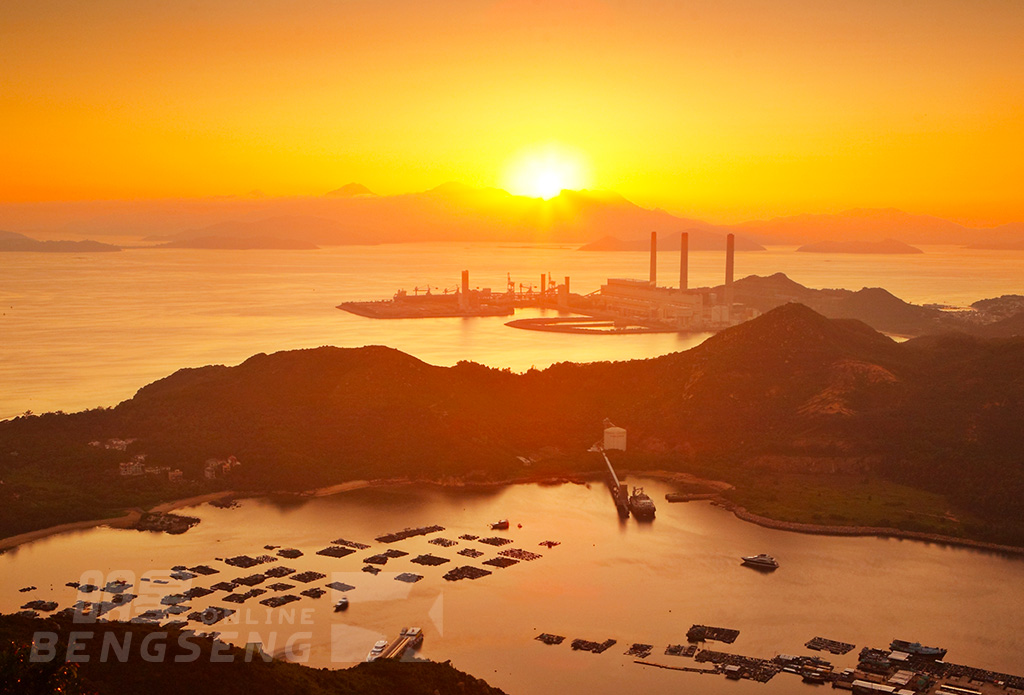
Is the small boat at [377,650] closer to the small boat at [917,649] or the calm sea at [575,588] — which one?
the calm sea at [575,588]

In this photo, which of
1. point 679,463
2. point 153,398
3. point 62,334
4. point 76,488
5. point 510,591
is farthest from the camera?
point 62,334

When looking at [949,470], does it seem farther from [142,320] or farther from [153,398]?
[142,320]

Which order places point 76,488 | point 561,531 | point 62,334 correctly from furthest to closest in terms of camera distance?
point 62,334 → point 76,488 → point 561,531

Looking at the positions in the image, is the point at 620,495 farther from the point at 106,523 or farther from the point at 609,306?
the point at 609,306

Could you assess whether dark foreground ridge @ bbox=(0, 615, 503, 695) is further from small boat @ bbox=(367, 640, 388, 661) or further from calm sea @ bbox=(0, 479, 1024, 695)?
calm sea @ bbox=(0, 479, 1024, 695)

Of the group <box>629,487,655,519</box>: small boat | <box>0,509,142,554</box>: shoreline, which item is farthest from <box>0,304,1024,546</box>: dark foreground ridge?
<box>629,487,655,519</box>: small boat

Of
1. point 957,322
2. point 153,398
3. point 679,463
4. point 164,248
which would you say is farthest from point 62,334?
point 164,248
